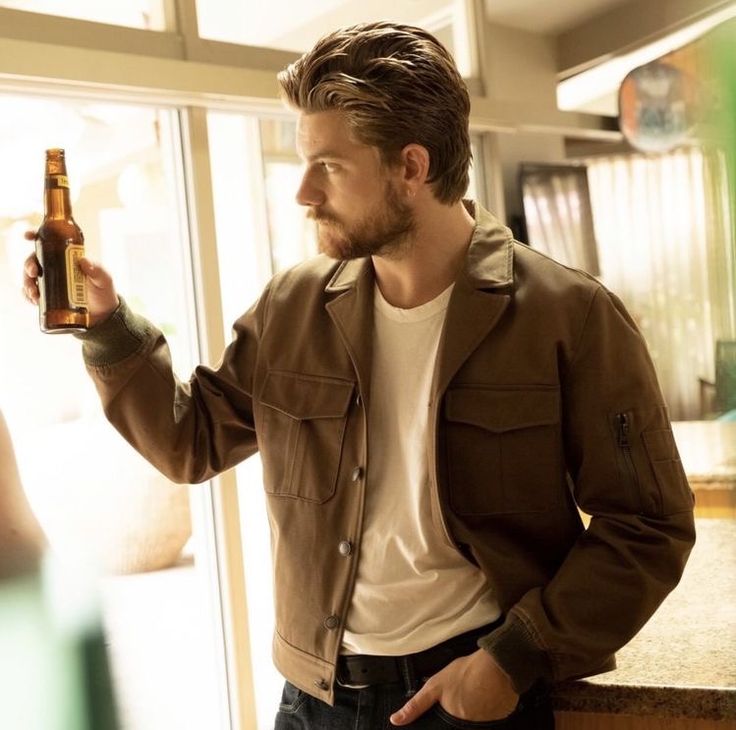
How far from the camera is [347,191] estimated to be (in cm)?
140

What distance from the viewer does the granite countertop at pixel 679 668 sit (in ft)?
4.54

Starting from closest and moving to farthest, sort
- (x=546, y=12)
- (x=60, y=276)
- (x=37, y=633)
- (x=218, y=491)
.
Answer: (x=60, y=276) → (x=37, y=633) → (x=218, y=491) → (x=546, y=12)

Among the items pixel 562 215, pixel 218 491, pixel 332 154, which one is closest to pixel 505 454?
pixel 332 154

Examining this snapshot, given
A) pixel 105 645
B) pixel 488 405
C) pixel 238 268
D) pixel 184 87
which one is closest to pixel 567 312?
pixel 488 405

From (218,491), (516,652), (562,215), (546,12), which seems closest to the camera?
(516,652)

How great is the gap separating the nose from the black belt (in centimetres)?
63

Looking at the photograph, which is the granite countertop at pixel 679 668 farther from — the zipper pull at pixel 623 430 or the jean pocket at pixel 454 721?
the zipper pull at pixel 623 430

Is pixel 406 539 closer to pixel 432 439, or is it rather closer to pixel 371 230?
pixel 432 439

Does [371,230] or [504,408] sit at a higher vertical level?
[371,230]

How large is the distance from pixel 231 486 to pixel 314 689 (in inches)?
51.3

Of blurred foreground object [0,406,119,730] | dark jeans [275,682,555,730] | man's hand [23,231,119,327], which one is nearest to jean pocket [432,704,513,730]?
dark jeans [275,682,555,730]

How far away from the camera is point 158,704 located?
2.65 meters

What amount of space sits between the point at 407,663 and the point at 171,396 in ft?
1.74

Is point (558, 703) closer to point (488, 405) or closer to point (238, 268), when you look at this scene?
point (488, 405)
